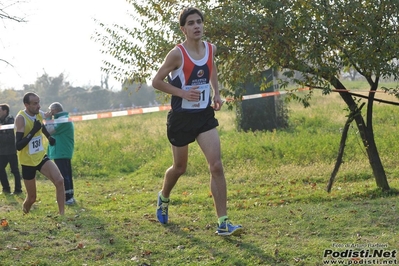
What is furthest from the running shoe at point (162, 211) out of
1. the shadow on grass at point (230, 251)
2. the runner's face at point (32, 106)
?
the runner's face at point (32, 106)

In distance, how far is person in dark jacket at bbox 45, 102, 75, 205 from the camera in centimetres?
1131

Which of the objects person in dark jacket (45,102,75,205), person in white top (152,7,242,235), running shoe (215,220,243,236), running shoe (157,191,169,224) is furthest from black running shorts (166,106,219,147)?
person in dark jacket (45,102,75,205)

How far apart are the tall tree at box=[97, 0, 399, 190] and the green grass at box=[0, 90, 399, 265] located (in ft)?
5.90

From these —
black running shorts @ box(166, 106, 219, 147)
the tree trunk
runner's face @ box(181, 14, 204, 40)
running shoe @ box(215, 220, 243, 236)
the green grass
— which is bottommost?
the green grass

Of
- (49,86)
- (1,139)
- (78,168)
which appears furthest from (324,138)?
(49,86)

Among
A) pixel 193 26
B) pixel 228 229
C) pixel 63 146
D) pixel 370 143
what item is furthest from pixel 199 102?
pixel 63 146

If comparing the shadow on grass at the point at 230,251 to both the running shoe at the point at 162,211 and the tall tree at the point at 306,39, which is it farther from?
the tall tree at the point at 306,39

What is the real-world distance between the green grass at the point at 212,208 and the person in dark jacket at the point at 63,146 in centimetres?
42

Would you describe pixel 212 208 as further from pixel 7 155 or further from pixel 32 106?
pixel 7 155

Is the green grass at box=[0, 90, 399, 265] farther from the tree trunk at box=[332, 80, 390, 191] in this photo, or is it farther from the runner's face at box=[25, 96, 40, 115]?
the runner's face at box=[25, 96, 40, 115]

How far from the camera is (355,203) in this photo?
8.82 metres

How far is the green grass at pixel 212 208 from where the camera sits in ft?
20.1

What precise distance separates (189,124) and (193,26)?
38.1 inches

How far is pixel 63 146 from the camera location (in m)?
11.4
